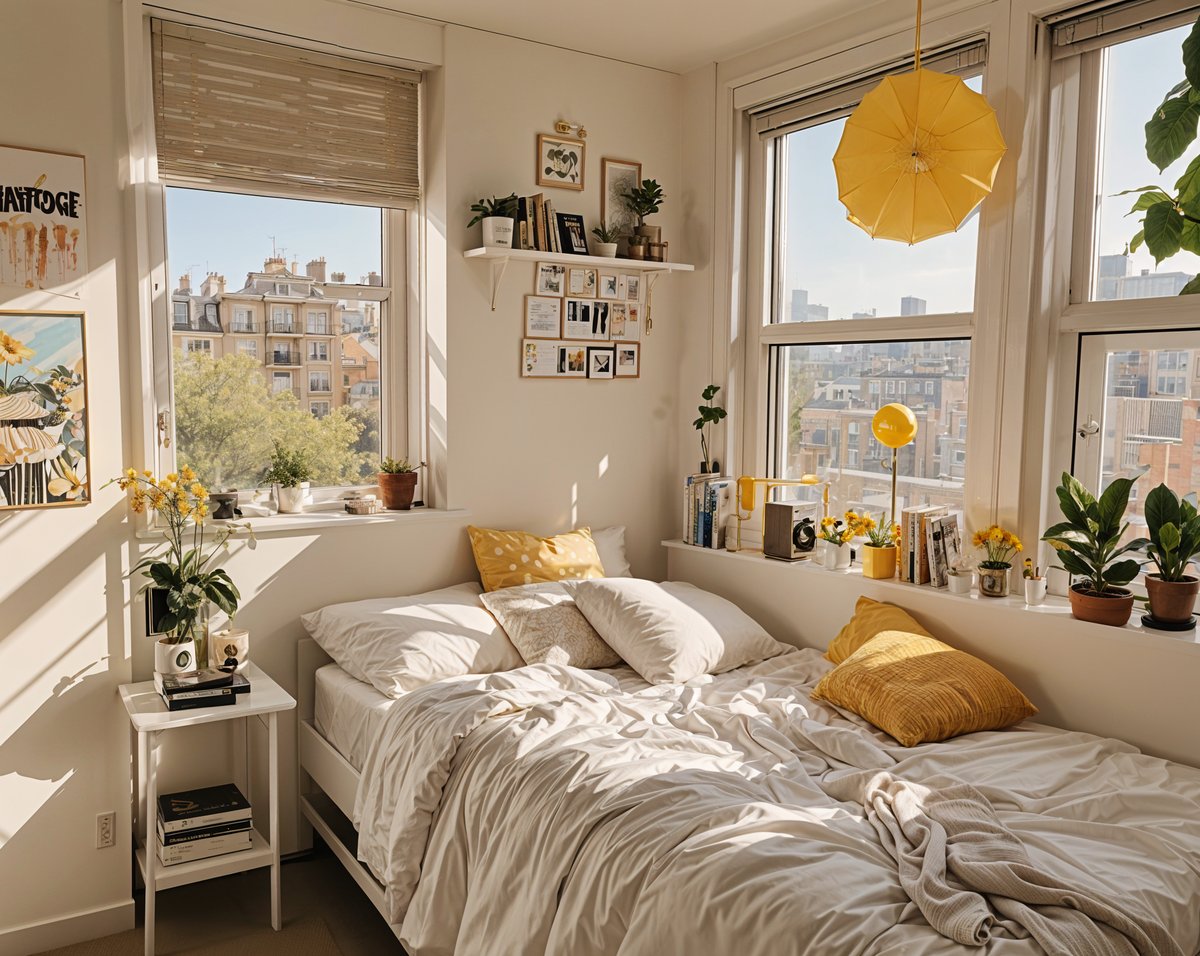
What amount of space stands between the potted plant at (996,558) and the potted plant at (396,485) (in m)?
1.86

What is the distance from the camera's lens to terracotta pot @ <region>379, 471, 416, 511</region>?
11.3 feet

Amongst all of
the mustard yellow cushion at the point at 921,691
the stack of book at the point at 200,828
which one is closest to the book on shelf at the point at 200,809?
the stack of book at the point at 200,828

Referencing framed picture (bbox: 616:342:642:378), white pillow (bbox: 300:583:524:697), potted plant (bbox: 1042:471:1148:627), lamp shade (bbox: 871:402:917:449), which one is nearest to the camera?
potted plant (bbox: 1042:471:1148:627)

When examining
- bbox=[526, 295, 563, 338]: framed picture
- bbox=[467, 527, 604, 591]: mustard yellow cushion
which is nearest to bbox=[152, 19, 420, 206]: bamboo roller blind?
bbox=[526, 295, 563, 338]: framed picture

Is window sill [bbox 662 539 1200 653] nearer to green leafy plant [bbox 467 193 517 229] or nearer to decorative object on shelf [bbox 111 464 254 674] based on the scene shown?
green leafy plant [bbox 467 193 517 229]

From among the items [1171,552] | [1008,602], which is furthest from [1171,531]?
[1008,602]

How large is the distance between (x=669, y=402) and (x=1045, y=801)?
223 cm

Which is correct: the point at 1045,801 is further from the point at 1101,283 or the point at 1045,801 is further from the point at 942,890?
the point at 1101,283

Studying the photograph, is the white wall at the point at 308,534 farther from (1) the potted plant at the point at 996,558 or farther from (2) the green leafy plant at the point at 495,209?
(1) the potted plant at the point at 996,558

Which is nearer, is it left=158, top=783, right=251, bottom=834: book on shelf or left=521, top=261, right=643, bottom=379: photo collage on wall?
left=158, top=783, right=251, bottom=834: book on shelf

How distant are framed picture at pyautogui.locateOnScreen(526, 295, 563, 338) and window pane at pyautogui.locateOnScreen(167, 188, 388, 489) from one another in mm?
529

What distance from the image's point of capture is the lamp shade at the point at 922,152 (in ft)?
8.63

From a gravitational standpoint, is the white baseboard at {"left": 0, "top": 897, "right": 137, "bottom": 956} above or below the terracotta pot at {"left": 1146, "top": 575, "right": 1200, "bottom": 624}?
below

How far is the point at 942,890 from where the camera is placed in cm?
167
